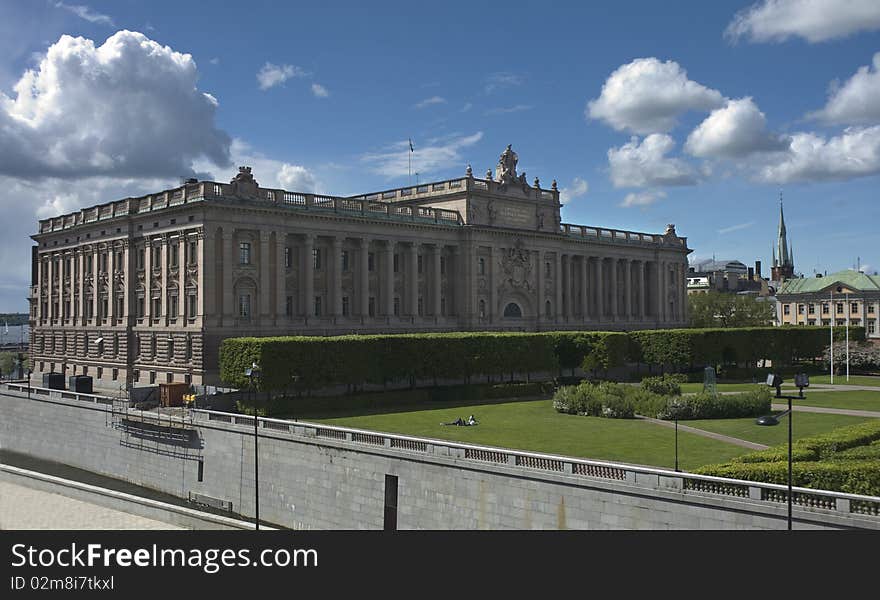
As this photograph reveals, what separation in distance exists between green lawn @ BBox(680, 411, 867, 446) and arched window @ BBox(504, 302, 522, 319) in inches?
1726

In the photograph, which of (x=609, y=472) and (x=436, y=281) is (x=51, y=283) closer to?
(x=436, y=281)

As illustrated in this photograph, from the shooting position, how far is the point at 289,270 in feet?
271

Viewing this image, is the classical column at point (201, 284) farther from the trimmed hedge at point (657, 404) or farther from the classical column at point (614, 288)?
the classical column at point (614, 288)

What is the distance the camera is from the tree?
142 m

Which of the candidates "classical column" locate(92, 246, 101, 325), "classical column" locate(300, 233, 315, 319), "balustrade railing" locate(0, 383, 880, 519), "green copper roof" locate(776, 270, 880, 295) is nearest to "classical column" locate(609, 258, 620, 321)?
"green copper roof" locate(776, 270, 880, 295)

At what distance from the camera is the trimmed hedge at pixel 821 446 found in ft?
114

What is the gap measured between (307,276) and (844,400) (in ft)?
168

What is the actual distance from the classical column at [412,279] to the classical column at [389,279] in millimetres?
3206

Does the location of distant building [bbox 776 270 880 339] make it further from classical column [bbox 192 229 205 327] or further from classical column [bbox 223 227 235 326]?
classical column [bbox 192 229 205 327]

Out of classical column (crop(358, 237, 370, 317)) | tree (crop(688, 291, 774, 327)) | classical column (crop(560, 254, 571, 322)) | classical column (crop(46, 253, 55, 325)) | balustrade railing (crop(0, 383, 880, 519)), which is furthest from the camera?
tree (crop(688, 291, 774, 327))

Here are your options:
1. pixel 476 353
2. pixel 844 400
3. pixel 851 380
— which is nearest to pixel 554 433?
pixel 476 353

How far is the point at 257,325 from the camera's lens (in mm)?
77750

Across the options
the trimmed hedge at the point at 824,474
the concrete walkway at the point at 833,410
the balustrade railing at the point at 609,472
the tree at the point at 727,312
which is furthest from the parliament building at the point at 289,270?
the trimmed hedge at the point at 824,474
